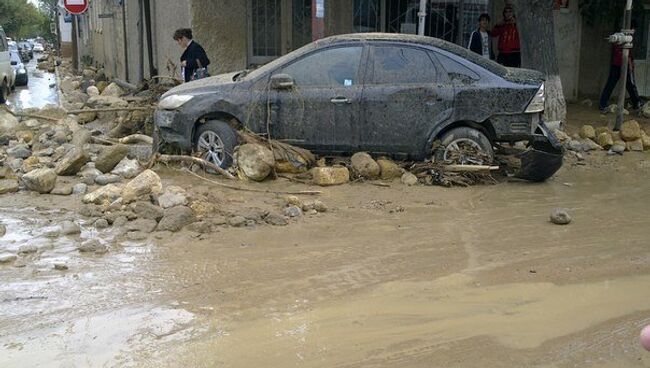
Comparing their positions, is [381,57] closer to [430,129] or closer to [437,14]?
[430,129]

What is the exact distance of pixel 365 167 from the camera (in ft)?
25.7

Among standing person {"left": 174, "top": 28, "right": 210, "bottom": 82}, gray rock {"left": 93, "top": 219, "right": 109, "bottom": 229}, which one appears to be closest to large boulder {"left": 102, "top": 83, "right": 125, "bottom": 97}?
standing person {"left": 174, "top": 28, "right": 210, "bottom": 82}

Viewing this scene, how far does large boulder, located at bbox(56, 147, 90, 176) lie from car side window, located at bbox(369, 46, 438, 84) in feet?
11.4

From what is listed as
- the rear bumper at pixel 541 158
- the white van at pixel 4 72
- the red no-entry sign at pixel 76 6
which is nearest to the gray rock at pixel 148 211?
the rear bumper at pixel 541 158

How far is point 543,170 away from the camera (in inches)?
314

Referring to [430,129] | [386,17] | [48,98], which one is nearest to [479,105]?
[430,129]

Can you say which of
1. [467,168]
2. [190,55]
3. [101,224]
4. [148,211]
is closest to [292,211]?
[148,211]

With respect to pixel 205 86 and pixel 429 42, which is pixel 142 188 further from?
pixel 429 42

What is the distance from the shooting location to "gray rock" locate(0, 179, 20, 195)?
719cm

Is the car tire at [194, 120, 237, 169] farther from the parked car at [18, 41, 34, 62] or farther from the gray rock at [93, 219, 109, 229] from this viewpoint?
the parked car at [18, 41, 34, 62]

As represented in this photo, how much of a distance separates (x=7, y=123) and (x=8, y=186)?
473 centimetres

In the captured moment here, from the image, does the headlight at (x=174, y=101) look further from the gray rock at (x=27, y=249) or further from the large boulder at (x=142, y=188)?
the gray rock at (x=27, y=249)

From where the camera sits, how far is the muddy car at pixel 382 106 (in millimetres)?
7906

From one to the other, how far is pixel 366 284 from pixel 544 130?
4.07m
